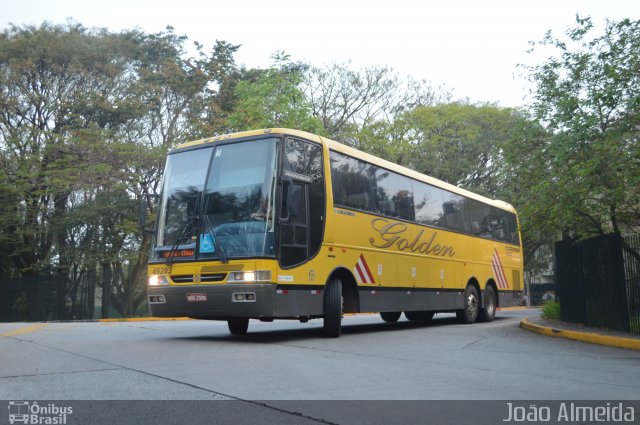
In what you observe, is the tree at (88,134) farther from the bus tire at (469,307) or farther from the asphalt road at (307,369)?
Answer: the asphalt road at (307,369)

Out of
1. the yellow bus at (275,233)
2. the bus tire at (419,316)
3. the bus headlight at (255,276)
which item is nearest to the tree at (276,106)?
the bus tire at (419,316)

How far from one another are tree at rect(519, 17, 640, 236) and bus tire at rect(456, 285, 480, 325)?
3.32m

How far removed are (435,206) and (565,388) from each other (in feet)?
33.6

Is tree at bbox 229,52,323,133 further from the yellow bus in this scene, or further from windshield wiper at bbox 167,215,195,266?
windshield wiper at bbox 167,215,195,266

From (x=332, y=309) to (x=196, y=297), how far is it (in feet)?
7.81

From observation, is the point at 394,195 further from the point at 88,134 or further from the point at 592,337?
the point at 88,134

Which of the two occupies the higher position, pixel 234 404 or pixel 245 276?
pixel 245 276

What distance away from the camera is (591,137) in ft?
42.2

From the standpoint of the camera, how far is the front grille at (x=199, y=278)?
34.6ft

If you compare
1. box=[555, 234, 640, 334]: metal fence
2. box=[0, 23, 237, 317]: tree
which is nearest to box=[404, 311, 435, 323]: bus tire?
box=[555, 234, 640, 334]: metal fence

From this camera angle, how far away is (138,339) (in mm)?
11422

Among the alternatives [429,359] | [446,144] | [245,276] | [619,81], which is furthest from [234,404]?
[446,144]

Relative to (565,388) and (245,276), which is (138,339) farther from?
(565,388)

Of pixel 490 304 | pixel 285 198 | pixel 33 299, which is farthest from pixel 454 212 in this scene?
pixel 33 299
